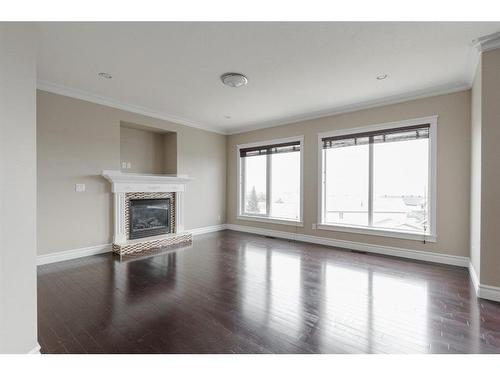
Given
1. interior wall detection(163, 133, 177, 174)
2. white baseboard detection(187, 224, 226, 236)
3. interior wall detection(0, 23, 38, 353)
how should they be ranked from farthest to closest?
white baseboard detection(187, 224, 226, 236) → interior wall detection(163, 133, 177, 174) → interior wall detection(0, 23, 38, 353)

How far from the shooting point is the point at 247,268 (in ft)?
11.8

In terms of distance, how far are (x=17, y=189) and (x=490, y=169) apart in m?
4.29

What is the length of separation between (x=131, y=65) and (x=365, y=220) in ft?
15.4

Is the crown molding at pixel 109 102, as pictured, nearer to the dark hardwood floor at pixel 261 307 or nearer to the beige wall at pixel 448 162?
the dark hardwood floor at pixel 261 307

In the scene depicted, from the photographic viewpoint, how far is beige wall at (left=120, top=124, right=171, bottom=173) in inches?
205

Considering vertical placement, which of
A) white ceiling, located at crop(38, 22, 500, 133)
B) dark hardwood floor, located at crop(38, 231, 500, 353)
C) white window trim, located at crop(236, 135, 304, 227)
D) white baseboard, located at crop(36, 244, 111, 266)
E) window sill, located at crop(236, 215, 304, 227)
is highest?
white ceiling, located at crop(38, 22, 500, 133)

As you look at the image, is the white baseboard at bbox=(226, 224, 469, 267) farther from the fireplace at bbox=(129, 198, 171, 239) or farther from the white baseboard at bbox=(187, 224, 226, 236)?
the fireplace at bbox=(129, 198, 171, 239)

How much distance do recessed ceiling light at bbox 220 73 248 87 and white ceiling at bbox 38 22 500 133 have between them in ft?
0.29

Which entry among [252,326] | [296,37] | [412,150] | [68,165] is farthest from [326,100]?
[68,165]

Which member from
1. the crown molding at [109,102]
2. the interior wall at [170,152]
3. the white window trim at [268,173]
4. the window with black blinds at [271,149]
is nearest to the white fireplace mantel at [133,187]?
the interior wall at [170,152]

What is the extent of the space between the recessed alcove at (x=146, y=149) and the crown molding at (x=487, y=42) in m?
5.20

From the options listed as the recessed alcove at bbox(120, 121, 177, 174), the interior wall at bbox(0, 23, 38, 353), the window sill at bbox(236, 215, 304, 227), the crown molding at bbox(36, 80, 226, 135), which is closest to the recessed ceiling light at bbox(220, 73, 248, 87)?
the interior wall at bbox(0, 23, 38, 353)

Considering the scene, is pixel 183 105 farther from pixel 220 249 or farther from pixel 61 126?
pixel 220 249

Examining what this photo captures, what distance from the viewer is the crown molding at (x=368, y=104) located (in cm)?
376
